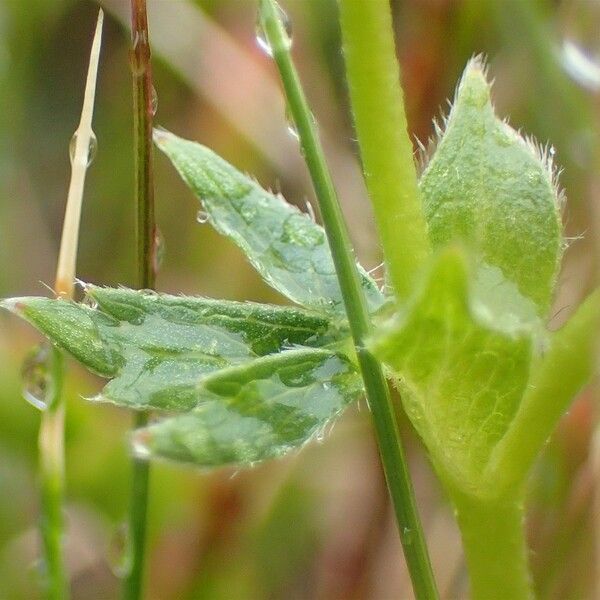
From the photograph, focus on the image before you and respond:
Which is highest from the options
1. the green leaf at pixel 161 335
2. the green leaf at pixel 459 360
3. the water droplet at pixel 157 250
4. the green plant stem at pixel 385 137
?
the water droplet at pixel 157 250

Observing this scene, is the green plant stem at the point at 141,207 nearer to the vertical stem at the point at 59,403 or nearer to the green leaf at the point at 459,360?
the vertical stem at the point at 59,403

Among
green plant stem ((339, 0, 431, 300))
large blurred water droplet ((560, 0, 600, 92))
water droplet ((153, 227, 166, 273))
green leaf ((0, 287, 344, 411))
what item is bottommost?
green leaf ((0, 287, 344, 411))

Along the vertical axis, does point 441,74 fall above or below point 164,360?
above

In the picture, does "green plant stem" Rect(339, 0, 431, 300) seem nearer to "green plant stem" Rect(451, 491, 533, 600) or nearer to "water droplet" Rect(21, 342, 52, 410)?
"green plant stem" Rect(451, 491, 533, 600)

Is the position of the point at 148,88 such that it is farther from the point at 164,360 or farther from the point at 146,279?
the point at 164,360

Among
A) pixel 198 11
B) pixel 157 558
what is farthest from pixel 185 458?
pixel 198 11

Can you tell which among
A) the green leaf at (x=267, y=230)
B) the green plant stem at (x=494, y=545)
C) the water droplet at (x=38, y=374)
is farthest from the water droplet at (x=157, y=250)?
the green plant stem at (x=494, y=545)

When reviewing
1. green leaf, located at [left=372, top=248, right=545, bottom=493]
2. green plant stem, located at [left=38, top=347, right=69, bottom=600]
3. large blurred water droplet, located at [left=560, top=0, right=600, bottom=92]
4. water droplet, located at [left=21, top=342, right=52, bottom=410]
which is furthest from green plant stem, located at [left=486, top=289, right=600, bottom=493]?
large blurred water droplet, located at [left=560, top=0, right=600, bottom=92]
